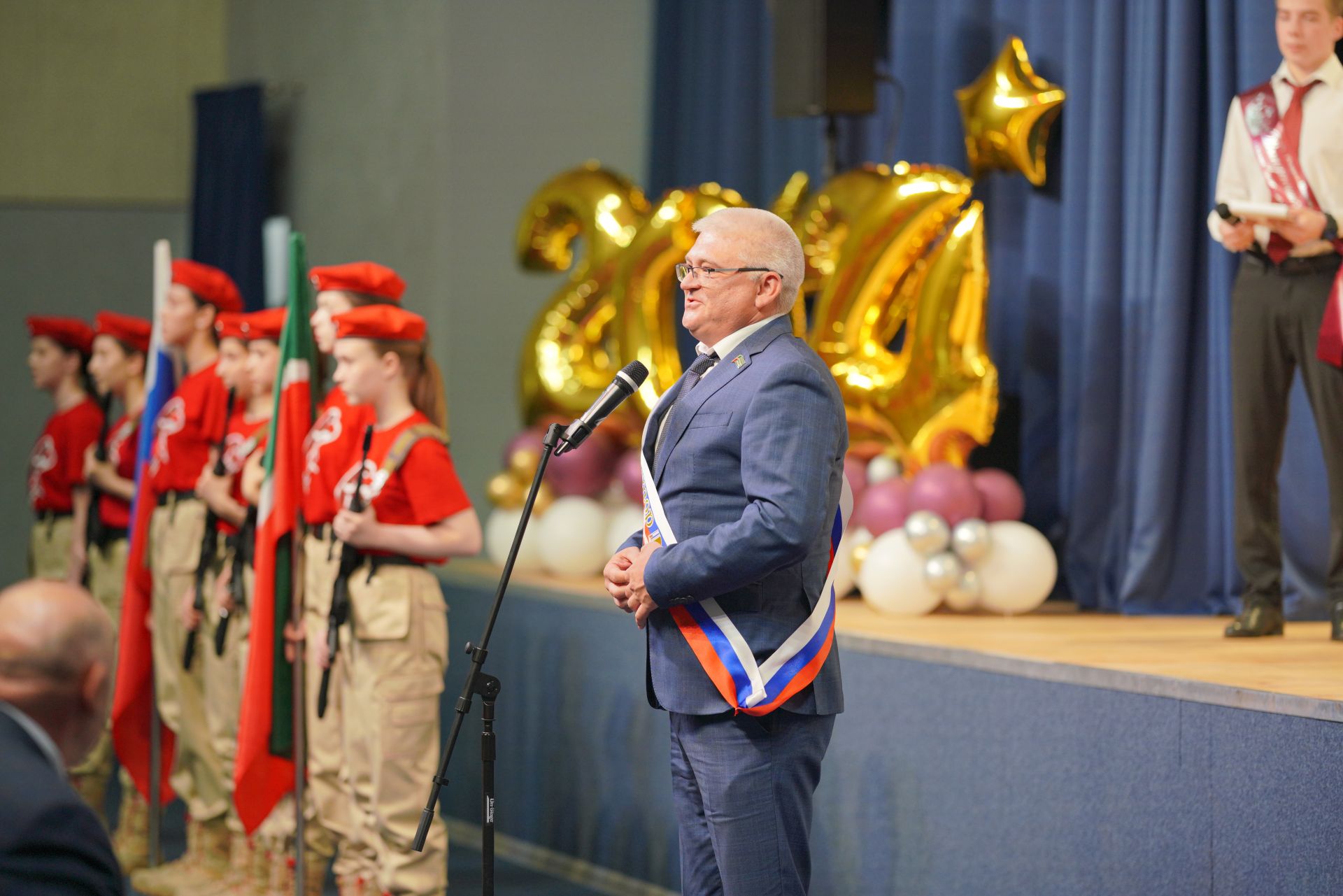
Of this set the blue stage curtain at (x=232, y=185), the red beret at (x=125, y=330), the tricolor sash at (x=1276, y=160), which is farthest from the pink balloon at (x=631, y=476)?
the blue stage curtain at (x=232, y=185)

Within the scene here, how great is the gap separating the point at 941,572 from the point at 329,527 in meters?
1.66

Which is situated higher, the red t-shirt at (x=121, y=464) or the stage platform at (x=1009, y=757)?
the red t-shirt at (x=121, y=464)

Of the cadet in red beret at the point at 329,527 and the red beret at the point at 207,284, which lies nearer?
the cadet in red beret at the point at 329,527

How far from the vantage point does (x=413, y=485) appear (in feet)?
11.8

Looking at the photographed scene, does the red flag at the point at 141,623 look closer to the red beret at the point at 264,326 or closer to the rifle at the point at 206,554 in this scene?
the rifle at the point at 206,554

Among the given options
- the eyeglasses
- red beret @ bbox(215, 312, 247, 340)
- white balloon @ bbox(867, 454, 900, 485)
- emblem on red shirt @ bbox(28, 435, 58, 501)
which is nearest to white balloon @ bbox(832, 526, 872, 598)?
white balloon @ bbox(867, 454, 900, 485)

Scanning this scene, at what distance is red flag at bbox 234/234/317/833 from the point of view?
12.7ft

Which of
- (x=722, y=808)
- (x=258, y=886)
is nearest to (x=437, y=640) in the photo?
(x=258, y=886)

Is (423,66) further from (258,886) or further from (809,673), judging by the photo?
(809,673)

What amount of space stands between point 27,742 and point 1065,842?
2.31m

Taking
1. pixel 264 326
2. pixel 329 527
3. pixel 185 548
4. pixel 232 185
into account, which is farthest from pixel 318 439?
pixel 232 185

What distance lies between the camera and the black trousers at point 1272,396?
12.5 feet

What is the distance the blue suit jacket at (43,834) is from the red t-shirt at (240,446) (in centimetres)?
296

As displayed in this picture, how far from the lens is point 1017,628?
416 centimetres
